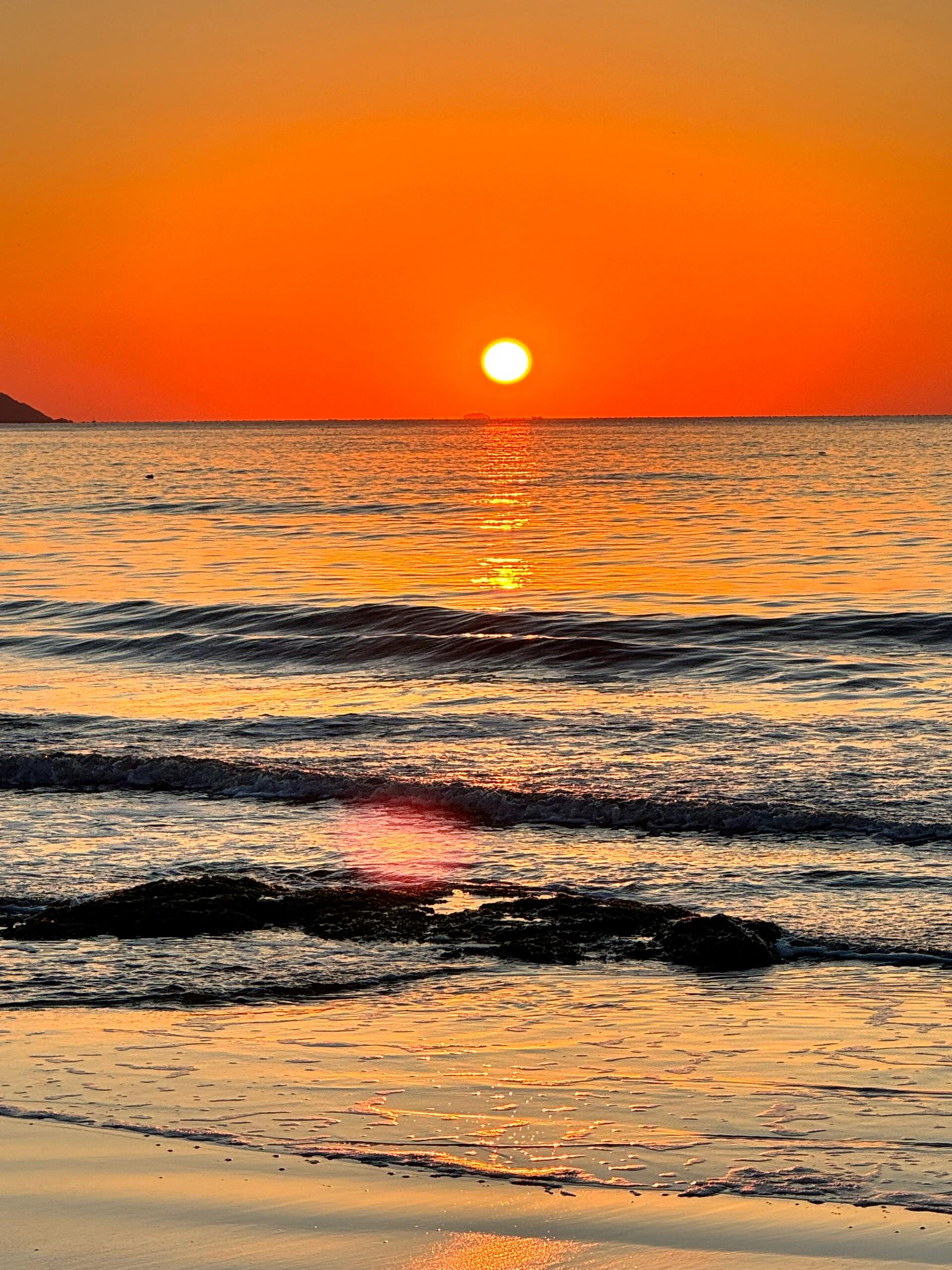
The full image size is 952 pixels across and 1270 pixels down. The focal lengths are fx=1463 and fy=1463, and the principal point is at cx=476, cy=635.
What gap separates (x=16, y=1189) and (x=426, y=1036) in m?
2.14

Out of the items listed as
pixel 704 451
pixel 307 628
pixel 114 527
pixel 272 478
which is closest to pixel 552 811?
pixel 307 628

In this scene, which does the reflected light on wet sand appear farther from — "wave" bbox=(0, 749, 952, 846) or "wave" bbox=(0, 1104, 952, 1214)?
"wave" bbox=(0, 749, 952, 846)

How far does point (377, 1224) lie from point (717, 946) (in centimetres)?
351

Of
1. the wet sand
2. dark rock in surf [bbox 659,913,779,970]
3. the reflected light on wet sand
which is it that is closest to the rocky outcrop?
dark rock in surf [bbox 659,913,779,970]

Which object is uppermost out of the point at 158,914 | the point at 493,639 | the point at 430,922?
the point at 493,639

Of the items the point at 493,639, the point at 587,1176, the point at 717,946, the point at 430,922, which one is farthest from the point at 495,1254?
the point at 493,639

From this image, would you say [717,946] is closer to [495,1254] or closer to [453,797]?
[495,1254]

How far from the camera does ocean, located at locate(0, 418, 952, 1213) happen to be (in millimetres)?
5465

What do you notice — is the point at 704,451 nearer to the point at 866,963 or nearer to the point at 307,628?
the point at 307,628

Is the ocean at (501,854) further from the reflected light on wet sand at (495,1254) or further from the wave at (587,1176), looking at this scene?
the reflected light on wet sand at (495,1254)

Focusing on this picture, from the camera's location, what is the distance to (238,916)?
839cm

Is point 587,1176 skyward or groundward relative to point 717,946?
skyward

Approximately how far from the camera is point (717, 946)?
7.63 m

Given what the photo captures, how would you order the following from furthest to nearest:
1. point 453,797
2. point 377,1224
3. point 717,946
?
point 453,797
point 717,946
point 377,1224
